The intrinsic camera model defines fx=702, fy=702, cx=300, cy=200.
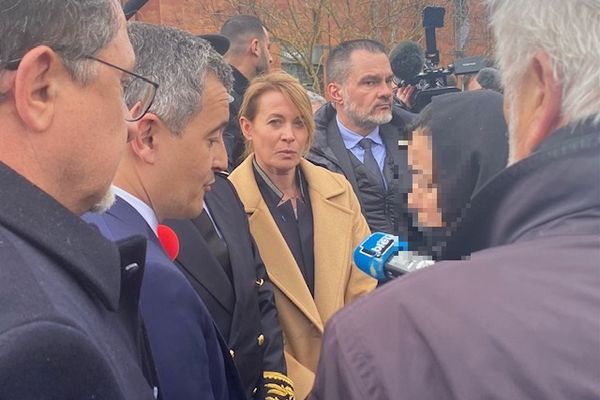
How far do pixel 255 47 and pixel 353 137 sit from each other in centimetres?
102

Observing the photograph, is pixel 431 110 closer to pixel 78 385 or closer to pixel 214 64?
pixel 214 64

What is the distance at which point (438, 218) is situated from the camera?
58.0 inches

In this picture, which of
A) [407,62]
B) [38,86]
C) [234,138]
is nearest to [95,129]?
[38,86]

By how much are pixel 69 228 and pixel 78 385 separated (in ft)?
0.90

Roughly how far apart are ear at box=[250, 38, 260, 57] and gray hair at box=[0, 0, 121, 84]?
3550mm

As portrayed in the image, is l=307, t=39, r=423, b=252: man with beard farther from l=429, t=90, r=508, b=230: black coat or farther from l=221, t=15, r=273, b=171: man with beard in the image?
l=429, t=90, r=508, b=230: black coat

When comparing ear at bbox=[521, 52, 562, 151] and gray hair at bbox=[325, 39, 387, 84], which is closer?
ear at bbox=[521, 52, 562, 151]

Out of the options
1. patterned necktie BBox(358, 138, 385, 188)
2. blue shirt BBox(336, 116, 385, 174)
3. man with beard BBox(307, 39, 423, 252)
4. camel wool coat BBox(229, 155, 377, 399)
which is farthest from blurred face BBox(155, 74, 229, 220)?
blue shirt BBox(336, 116, 385, 174)

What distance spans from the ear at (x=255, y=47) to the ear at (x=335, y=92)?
0.55 meters

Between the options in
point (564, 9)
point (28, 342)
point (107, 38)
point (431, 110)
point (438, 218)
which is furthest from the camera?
point (431, 110)

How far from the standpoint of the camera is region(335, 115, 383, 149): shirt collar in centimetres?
434

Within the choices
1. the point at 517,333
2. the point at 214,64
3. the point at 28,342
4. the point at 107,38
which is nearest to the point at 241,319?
the point at 214,64

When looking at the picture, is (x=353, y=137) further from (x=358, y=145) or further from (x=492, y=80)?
(x=492, y=80)

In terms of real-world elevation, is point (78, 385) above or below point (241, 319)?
above
